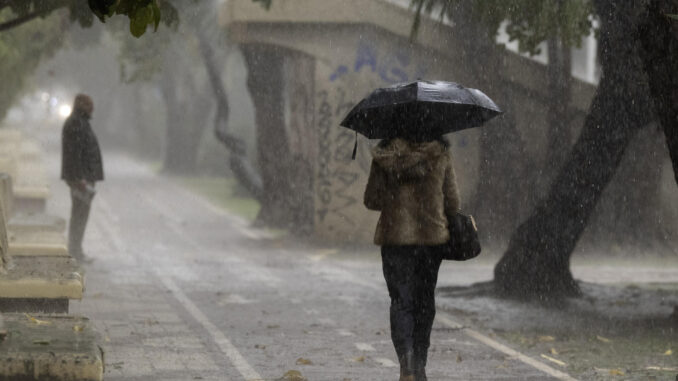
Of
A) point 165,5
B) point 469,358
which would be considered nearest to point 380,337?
point 469,358

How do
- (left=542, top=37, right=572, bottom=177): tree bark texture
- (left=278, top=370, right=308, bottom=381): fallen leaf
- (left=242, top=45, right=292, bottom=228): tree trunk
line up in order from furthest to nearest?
(left=242, top=45, right=292, bottom=228): tree trunk, (left=542, top=37, right=572, bottom=177): tree bark texture, (left=278, top=370, right=308, bottom=381): fallen leaf

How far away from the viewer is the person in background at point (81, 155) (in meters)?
15.5

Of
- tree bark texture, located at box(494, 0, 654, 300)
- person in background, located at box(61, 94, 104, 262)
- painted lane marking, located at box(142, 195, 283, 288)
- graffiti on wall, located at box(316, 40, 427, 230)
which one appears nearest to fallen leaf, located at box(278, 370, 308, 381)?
tree bark texture, located at box(494, 0, 654, 300)

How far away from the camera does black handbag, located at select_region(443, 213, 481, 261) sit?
25.3ft

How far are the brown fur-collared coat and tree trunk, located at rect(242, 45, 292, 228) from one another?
14421mm

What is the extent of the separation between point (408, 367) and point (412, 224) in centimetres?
88

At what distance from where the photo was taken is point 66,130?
15609 mm

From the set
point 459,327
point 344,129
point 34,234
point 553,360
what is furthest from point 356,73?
point 553,360

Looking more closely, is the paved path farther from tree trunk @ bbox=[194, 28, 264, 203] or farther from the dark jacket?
Result: tree trunk @ bbox=[194, 28, 264, 203]

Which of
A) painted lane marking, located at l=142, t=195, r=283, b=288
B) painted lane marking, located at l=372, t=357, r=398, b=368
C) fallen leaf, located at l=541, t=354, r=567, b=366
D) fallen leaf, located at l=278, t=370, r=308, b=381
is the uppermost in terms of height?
fallen leaf, located at l=541, t=354, r=567, b=366

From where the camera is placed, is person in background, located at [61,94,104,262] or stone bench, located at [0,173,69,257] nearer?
stone bench, located at [0,173,69,257]

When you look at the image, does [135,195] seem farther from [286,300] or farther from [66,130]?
[286,300]

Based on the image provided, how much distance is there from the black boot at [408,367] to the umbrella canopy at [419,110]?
4.55 feet

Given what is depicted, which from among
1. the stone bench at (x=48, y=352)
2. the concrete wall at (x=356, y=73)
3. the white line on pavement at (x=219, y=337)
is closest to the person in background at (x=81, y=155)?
the white line on pavement at (x=219, y=337)
